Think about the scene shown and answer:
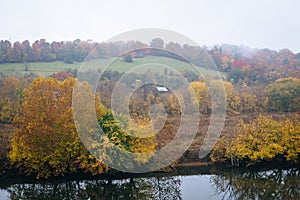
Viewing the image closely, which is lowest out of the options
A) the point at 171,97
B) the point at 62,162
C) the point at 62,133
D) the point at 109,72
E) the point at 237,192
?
the point at 237,192

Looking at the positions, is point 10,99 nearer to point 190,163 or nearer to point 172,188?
point 190,163

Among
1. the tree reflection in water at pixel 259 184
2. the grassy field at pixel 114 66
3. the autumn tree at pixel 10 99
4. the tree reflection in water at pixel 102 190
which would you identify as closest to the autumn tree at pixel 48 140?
the tree reflection in water at pixel 102 190

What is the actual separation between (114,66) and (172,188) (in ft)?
59.4

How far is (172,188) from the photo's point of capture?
1550 cm

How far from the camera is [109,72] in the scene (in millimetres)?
33219

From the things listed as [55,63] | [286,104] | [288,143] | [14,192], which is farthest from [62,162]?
[55,63]

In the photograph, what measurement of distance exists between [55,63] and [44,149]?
96.0ft

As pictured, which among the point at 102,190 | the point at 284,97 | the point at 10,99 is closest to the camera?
the point at 102,190

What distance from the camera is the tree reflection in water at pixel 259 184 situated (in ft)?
47.4

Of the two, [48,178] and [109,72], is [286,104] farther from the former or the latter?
[48,178]

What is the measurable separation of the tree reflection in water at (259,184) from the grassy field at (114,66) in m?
11.3

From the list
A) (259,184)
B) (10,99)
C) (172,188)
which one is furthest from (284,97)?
(10,99)

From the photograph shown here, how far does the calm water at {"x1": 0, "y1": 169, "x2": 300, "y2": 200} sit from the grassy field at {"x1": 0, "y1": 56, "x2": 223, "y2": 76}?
938 cm

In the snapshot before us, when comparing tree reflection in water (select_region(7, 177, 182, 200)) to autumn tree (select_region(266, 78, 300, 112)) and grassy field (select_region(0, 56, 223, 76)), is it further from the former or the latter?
autumn tree (select_region(266, 78, 300, 112))
